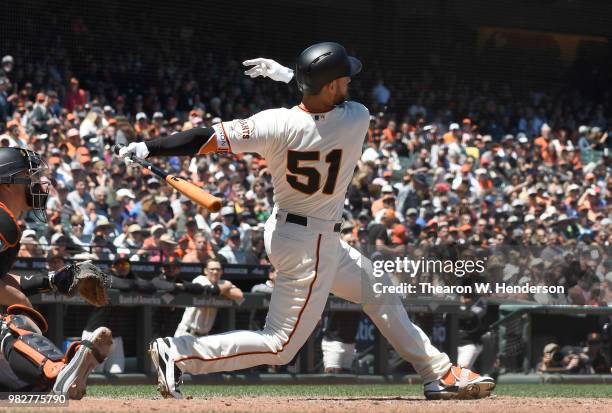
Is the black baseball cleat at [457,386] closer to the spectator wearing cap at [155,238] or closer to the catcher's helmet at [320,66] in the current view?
the catcher's helmet at [320,66]

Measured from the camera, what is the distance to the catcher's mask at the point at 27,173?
5.71 m

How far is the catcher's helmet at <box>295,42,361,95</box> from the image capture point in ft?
20.7

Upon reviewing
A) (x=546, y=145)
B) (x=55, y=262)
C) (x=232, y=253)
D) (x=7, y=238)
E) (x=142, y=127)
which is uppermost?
(x=546, y=145)

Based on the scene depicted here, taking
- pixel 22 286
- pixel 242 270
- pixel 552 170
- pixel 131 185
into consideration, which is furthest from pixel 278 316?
pixel 552 170

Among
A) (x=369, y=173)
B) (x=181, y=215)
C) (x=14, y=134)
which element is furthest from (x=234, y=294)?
(x=369, y=173)

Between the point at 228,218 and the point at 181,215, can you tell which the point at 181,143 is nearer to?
the point at 181,215

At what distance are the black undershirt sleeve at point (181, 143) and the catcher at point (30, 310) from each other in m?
0.57

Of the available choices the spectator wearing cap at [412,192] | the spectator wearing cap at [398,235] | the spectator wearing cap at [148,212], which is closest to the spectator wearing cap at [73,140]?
the spectator wearing cap at [148,212]

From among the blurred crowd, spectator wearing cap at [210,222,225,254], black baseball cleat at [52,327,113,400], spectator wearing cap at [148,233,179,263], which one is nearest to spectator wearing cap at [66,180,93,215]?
the blurred crowd

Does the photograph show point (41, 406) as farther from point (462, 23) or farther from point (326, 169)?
point (462, 23)

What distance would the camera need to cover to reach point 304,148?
624cm

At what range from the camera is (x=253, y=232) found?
41.7ft

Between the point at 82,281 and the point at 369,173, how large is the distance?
1097cm

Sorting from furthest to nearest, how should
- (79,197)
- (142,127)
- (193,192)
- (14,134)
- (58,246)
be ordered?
(142,127) < (14,134) < (79,197) < (58,246) < (193,192)
